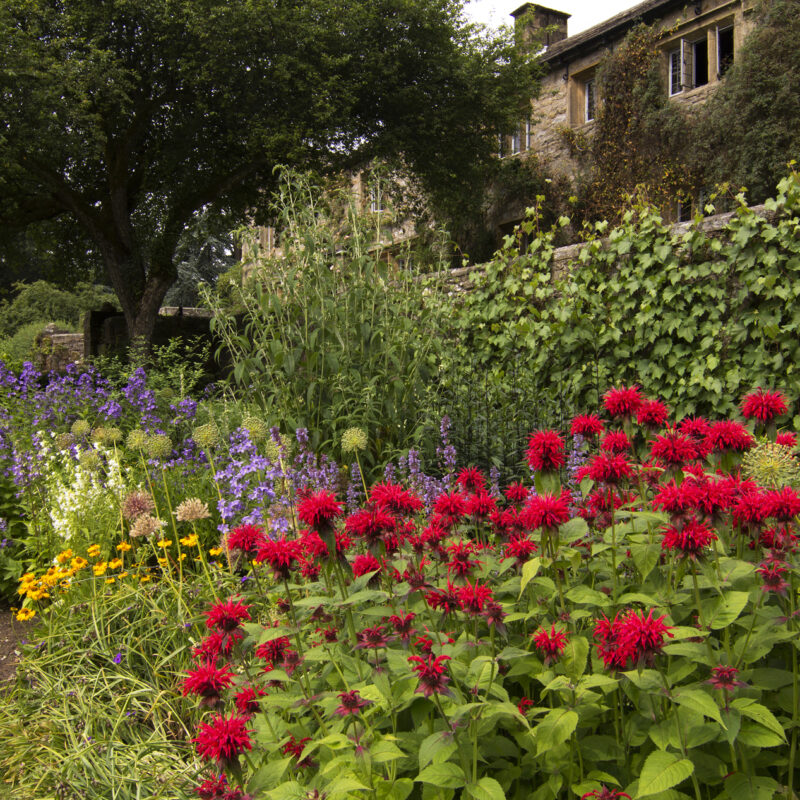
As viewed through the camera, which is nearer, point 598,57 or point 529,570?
point 529,570

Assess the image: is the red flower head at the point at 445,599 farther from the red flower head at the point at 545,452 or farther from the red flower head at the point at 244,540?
the red flower head at the point at 244,540

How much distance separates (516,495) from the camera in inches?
82.0

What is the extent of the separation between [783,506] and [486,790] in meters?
0.86

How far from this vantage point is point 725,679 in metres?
1.45

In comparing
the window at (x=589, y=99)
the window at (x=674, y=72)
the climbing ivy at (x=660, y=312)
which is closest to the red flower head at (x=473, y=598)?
the climbing ivy at (x=660, y=312)

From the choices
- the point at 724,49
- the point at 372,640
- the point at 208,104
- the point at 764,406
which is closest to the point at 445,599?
the point at 372,640

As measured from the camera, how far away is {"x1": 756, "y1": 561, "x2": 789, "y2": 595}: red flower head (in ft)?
5.04

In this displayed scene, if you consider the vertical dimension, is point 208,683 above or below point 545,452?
below

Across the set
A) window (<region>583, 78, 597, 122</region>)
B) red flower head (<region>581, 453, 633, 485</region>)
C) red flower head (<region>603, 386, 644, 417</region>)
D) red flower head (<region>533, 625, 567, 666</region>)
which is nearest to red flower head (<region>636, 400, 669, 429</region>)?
red flower head (<region>603, 386, 644, 417</region>)

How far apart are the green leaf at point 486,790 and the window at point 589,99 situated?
58.9ft

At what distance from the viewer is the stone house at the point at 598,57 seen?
14383 millimetres

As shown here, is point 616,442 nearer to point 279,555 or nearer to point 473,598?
point 473,598

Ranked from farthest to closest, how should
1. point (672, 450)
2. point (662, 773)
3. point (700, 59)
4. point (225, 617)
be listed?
point (700, 59), point (672, 450), point (225, 617), point (662, 773)

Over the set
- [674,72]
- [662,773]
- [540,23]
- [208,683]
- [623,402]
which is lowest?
[662,773]
